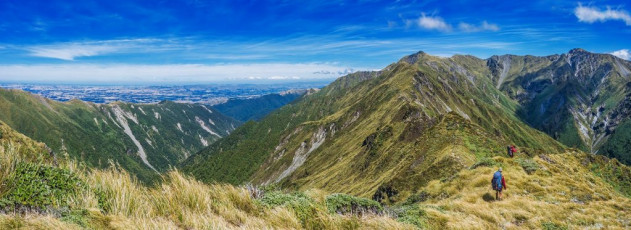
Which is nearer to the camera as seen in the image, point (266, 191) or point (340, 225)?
point (340, 225)

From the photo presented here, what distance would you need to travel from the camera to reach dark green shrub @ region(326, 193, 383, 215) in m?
12.2

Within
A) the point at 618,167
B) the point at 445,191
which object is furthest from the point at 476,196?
the point at 618,167

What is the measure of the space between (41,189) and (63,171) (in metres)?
1.00

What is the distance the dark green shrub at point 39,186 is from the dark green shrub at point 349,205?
791 cm

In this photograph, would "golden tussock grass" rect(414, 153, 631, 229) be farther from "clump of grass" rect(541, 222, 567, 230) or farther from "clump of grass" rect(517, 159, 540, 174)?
"clump of grass" rect(517, 159, 540, 174)

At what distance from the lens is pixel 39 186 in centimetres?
827

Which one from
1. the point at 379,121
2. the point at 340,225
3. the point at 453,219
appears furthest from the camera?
the point at 379,121

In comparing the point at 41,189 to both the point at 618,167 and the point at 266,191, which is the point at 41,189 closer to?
the point at 266,191

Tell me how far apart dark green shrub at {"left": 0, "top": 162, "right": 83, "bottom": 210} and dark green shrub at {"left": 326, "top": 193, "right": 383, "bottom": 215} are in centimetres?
791

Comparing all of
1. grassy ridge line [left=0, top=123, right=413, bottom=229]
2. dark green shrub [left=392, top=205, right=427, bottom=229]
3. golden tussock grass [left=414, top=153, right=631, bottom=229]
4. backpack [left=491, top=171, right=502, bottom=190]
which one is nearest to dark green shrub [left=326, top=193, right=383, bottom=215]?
dark green shrub [left=392, top=205, right=427, bottom=229]

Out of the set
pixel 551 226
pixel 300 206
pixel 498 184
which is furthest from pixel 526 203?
pixel 300 206

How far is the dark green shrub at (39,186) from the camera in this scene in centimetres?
780

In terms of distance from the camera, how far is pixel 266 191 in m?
13.1

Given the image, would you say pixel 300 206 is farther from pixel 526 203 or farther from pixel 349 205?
pixel 526 203
